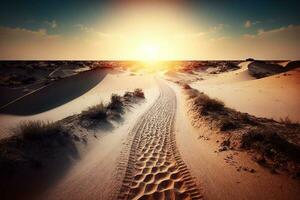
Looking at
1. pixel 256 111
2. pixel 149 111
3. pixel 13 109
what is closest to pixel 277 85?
pixel 256 111

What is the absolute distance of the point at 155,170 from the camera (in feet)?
16.6

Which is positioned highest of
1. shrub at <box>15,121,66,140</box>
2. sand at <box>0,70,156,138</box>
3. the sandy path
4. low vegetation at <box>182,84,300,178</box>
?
shrub at <box>15,121,66,140</box>

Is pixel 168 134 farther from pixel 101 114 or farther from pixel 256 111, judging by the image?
pixel 256 111

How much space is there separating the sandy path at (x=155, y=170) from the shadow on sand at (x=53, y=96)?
41.4 feet

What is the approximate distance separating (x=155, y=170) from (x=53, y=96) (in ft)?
57.6

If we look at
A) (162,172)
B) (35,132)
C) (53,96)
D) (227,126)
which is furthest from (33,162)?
(53,96)

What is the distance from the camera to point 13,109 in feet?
50.3

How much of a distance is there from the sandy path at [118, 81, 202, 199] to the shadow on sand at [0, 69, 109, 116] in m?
12.6

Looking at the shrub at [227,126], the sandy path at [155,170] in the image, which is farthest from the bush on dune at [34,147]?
the shrub at [227,126]

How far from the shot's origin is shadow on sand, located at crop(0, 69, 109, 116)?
15.5 m

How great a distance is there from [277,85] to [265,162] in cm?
2021

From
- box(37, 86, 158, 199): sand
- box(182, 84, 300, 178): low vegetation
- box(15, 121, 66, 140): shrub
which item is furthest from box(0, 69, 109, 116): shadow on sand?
box(182, 84, 300, 178): low vegetation

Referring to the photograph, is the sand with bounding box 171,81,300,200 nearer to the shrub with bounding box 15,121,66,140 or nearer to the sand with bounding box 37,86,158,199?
the sand with bounding box 37,86,158,199

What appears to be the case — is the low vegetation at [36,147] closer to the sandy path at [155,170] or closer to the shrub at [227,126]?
the sandy path at [155,170]
